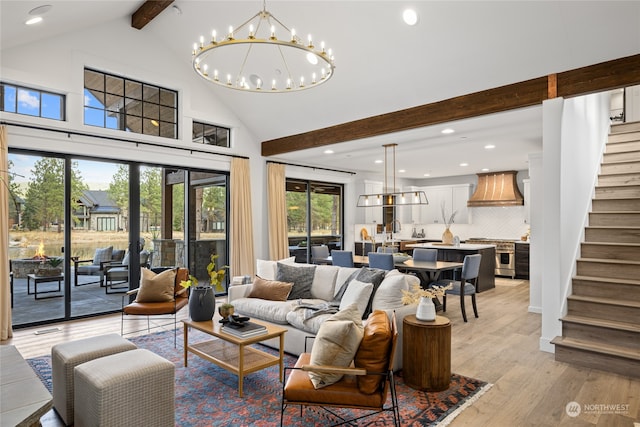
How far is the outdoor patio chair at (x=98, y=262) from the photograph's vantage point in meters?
5.38

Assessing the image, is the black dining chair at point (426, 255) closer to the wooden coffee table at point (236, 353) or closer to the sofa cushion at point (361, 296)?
the sofa cushion at point (361, 296)

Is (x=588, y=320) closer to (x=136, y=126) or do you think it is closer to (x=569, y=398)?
(x=569, y=398)

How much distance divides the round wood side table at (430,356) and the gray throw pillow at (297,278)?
71.7 inches

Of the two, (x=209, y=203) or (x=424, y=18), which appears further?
(x=209, y=203)

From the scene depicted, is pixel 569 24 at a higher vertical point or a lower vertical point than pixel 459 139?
higher

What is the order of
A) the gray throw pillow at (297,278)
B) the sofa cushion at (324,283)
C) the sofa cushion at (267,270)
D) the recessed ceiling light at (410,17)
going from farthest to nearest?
the sofa cushion at (267,270) → the gray throw pillow at (297,278) → the sofa cushion at (324,283) → the recessed ceiling light at (410,17)

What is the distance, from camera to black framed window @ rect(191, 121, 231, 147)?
21.8 ft

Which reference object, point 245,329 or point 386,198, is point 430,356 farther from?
point 386,198

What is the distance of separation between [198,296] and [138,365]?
1.30 meters

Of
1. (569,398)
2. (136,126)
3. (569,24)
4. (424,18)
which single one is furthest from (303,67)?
(569,398)

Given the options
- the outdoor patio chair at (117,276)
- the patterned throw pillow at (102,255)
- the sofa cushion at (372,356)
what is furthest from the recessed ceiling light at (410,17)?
the patterned throw pillow at (102,255)

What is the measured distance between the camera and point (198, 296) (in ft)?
12.2

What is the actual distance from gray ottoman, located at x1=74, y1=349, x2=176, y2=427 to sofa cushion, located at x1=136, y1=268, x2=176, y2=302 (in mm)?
2037

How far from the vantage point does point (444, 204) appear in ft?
36.8
